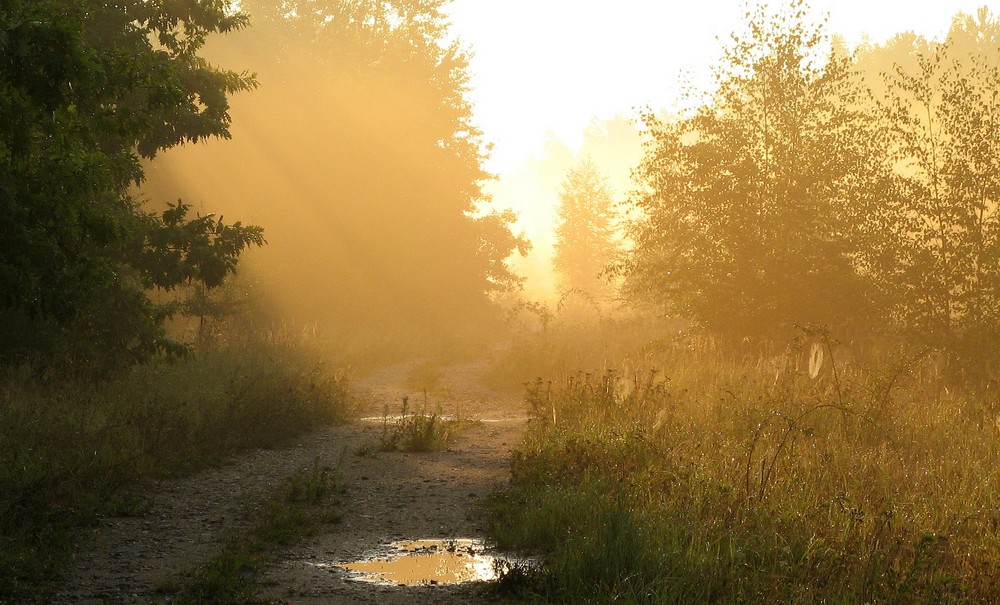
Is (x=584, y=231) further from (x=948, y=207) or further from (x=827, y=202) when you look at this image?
(x=948, y=207)

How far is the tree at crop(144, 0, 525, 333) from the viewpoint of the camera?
125 ft

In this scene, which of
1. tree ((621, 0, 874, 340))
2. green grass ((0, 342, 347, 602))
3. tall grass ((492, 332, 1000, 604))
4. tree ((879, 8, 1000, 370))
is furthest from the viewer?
tree ((621, 0, 874, 340))

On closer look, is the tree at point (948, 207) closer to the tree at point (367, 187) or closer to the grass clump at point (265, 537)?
the grass clump at point (265, 537)

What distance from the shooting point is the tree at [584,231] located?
161ft

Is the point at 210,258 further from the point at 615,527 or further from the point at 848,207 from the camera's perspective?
the point at 848,207

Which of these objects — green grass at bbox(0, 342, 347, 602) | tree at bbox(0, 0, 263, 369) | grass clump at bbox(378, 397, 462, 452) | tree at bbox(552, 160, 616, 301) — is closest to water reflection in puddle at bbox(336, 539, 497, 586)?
green grass at bbox(0, 342, 347, 602)

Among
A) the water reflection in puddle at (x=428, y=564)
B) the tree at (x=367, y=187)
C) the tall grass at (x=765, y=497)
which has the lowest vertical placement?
the water reflection in puddle at (x=428, y=564)

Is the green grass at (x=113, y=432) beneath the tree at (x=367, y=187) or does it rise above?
beneath

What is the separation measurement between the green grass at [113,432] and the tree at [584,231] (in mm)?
33416

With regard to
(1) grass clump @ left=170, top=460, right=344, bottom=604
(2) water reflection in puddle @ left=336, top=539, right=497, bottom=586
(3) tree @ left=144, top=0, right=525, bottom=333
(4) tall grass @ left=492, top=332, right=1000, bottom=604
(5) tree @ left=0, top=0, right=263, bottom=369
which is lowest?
(2) water reflection in puddle @ left=336, top=539, right=497, bottom=586

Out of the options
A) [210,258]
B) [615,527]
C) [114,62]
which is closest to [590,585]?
[615,527]

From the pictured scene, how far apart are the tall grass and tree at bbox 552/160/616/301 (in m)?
36.5

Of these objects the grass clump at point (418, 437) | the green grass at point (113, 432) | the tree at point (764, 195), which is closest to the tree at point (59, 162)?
the green grass at point (113, 432)

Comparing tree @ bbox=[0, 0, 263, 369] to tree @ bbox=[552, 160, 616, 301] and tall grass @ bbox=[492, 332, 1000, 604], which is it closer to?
tall grass @ bbox=[492, 332, 1000, 604]
